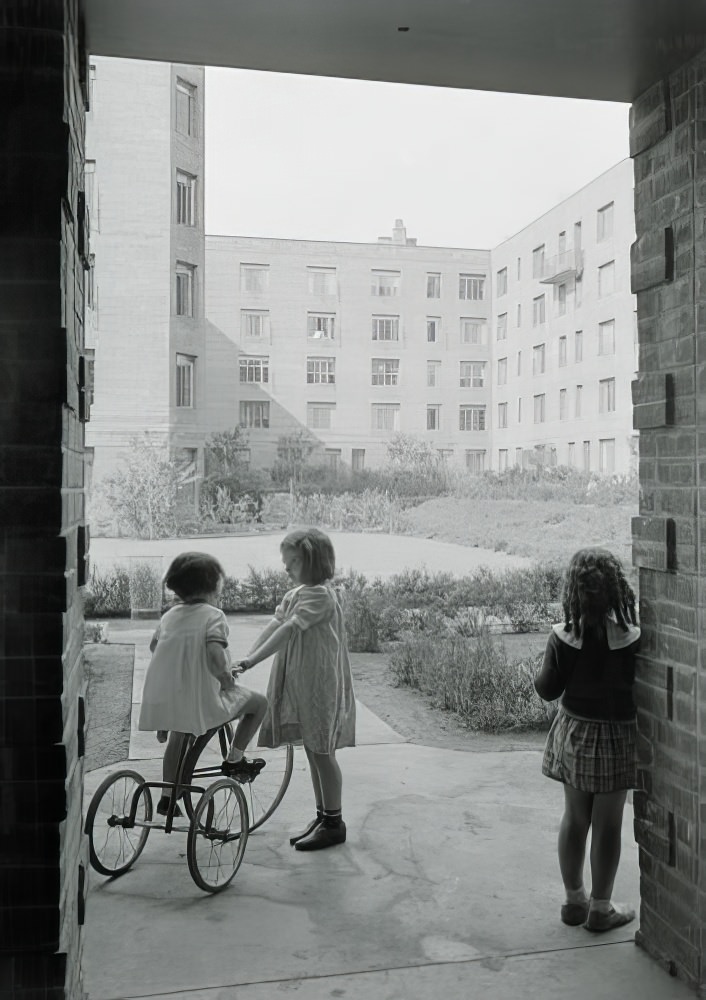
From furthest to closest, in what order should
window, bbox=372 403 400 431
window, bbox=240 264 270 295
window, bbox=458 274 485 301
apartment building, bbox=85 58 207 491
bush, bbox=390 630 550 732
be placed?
bush, bbox=390 630 550 732 → window, bbox=458 274 485 301 → window, bbox=372 403 400 431 → window, bbox=240 264 270 295 → apartment building, bbox=85 58 207 491

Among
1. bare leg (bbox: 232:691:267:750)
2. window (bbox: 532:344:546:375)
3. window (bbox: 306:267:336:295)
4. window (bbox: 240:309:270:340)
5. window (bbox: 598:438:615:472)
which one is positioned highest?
window (bbox: 306:267:336:295)

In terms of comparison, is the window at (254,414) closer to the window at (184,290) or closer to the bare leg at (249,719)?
the window at (184,290)

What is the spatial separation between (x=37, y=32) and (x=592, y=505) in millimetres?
3356

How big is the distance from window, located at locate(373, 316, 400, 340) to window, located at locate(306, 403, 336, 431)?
0.33 meters

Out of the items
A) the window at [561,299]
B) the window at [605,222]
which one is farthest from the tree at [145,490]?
the window at [605,222]

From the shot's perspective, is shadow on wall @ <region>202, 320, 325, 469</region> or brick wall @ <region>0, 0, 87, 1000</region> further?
shadow on wall @ <region>202, 320, 325, 469</region>

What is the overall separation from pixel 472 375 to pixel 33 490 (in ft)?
8.63

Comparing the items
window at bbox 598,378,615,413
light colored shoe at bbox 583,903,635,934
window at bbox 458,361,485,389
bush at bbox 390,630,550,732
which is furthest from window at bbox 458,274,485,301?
light colored shoe at bbox 583,903,635,934

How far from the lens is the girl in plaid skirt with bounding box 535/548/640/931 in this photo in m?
2.79

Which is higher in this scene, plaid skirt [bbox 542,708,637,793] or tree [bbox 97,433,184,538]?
tree [bbox 97,433,184,538]

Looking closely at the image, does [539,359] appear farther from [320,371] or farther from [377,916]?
[377,916]

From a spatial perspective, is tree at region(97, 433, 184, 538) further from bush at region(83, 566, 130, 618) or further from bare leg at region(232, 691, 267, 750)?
bare leg at region(232, 691, 267, 750)

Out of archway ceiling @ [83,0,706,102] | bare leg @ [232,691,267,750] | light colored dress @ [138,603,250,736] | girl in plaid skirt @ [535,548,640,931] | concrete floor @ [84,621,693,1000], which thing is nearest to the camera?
archway ceiling @ [83,0,706,102]

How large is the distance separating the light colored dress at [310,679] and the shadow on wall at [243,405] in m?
0.58
